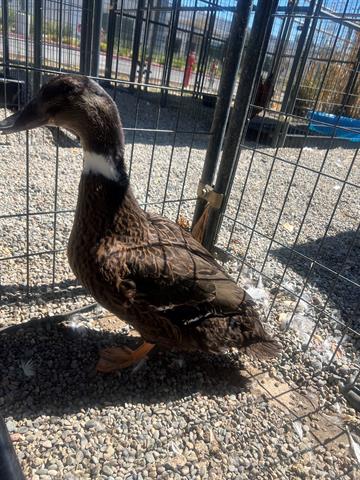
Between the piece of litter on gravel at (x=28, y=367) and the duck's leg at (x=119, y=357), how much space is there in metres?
0.38

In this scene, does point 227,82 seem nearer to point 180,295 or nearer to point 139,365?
point 180,295

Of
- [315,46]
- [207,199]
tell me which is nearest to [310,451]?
[207,199]

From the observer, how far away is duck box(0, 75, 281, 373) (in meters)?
1.95

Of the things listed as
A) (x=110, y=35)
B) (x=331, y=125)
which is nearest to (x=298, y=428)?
(x=331, y=125)

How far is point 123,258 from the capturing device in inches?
82.3

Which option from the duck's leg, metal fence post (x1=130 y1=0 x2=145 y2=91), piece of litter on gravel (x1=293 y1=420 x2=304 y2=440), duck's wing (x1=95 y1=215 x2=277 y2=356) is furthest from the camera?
metal fence post (x1=130 y1=0 x2=145 y2=91)

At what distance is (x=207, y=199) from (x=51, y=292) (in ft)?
4.63

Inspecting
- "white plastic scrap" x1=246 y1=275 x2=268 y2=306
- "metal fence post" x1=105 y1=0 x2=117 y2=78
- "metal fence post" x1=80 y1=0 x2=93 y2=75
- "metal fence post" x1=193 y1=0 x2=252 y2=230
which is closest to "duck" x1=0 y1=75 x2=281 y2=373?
"white plastic scrap" x1=246 y1=275 x2=268 y2=306

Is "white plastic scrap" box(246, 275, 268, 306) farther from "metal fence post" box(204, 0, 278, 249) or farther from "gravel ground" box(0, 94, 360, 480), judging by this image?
"metal fence post" box(204, 0, 278, 249)

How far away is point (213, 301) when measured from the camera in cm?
228

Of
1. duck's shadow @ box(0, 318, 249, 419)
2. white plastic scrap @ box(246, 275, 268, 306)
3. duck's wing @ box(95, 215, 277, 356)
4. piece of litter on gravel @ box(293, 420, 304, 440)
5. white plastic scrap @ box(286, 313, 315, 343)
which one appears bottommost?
piece of litter on gravel @ box(293, 420, 304, 440)

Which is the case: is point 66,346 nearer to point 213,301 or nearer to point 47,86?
point 213,301

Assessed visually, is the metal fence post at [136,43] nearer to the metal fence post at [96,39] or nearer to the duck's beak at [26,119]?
the metal fence post at [96,39]

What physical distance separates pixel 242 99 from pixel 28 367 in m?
2.25
